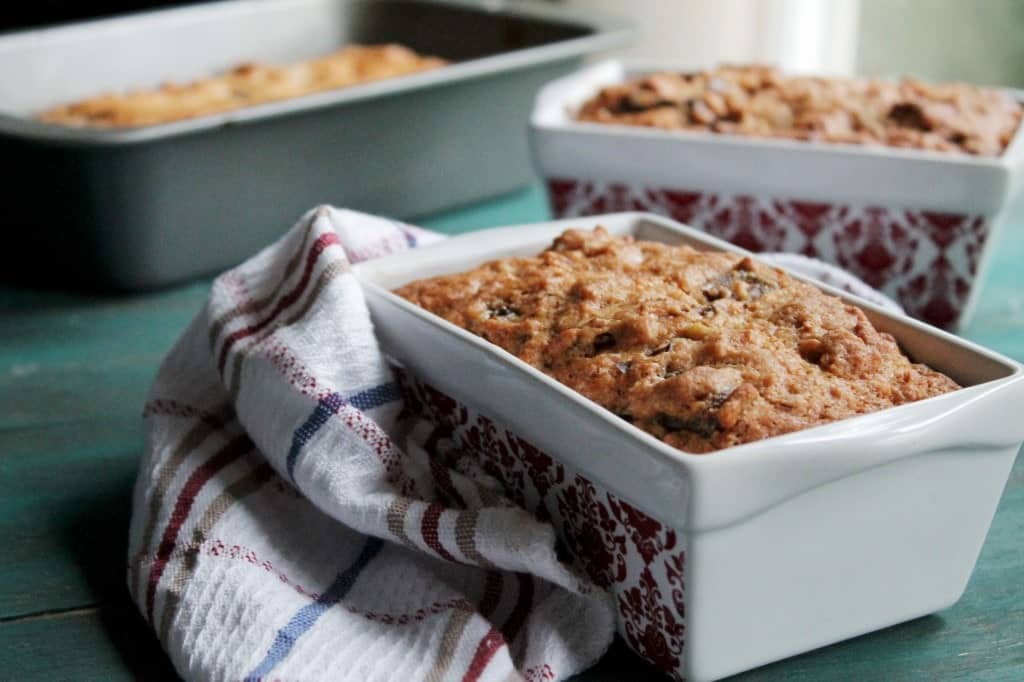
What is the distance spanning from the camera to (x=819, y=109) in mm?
1927

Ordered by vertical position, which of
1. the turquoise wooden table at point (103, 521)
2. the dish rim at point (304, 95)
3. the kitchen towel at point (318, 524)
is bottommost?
the turquoise wooden table at point (103, 521)

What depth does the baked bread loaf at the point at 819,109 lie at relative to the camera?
6.12 ft

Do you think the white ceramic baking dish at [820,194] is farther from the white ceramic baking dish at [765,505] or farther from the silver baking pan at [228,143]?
the white ceramic baking dish at [765,505]

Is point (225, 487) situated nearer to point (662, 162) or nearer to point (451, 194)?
point (662, 162)

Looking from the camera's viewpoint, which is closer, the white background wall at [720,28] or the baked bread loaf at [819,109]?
the baked bread loaf at [819,109]

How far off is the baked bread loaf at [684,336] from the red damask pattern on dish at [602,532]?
0.07 metres

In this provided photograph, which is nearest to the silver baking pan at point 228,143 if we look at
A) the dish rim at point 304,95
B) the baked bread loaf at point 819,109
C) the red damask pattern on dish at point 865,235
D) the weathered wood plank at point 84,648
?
the dish rim at point 304,95

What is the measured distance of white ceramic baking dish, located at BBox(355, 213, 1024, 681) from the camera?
1.01m

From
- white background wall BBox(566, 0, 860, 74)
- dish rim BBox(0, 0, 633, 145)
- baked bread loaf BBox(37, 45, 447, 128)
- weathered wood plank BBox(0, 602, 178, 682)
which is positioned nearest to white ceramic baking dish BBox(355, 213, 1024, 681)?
weathered wood plank BBox(0, 602, 178, 682)

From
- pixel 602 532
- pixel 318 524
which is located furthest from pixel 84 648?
pixel 602 532

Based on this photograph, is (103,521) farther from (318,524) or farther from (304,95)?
(304,95)

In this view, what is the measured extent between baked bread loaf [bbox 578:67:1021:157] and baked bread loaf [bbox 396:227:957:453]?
0.53 meters

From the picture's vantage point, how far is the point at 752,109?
1956 millimetres

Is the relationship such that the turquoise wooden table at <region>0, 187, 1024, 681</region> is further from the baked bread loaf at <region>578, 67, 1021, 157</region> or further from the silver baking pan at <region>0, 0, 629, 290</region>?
the baked bread loaf at <region>578, 67, 1021, 157</region>
